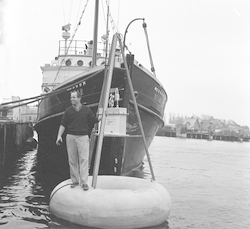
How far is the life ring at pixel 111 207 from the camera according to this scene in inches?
225

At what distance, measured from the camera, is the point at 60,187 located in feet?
21.3

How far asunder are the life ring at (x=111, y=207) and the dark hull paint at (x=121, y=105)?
2.28 metres

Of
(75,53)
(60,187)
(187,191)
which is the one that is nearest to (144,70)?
(187,191)

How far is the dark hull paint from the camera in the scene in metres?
10.0

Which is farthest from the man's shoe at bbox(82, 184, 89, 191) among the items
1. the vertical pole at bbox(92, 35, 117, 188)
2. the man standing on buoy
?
the vertical pole at bbox(92, 35, 117, 188)

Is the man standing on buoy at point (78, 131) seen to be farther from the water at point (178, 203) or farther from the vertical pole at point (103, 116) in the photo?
the water at point (178, 203)

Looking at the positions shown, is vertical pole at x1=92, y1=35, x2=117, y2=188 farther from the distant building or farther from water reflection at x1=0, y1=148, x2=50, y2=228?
the distant building

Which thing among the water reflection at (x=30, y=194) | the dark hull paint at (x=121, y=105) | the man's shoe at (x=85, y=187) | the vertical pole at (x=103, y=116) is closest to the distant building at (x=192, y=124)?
the water reflection at (x=30, y=194)

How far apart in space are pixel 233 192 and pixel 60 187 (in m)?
7.29

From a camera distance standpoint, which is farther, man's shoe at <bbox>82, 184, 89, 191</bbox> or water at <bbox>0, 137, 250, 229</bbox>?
water at <bbox>0, 137, 250, 229</bbox>

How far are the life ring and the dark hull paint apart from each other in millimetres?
2277

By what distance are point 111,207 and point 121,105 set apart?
466cm

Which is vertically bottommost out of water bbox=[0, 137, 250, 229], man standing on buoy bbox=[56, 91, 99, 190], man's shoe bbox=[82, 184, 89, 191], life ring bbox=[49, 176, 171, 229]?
water bbox=[0, 137, 250, 229]

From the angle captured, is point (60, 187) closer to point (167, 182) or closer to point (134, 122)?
point (134, 122)
